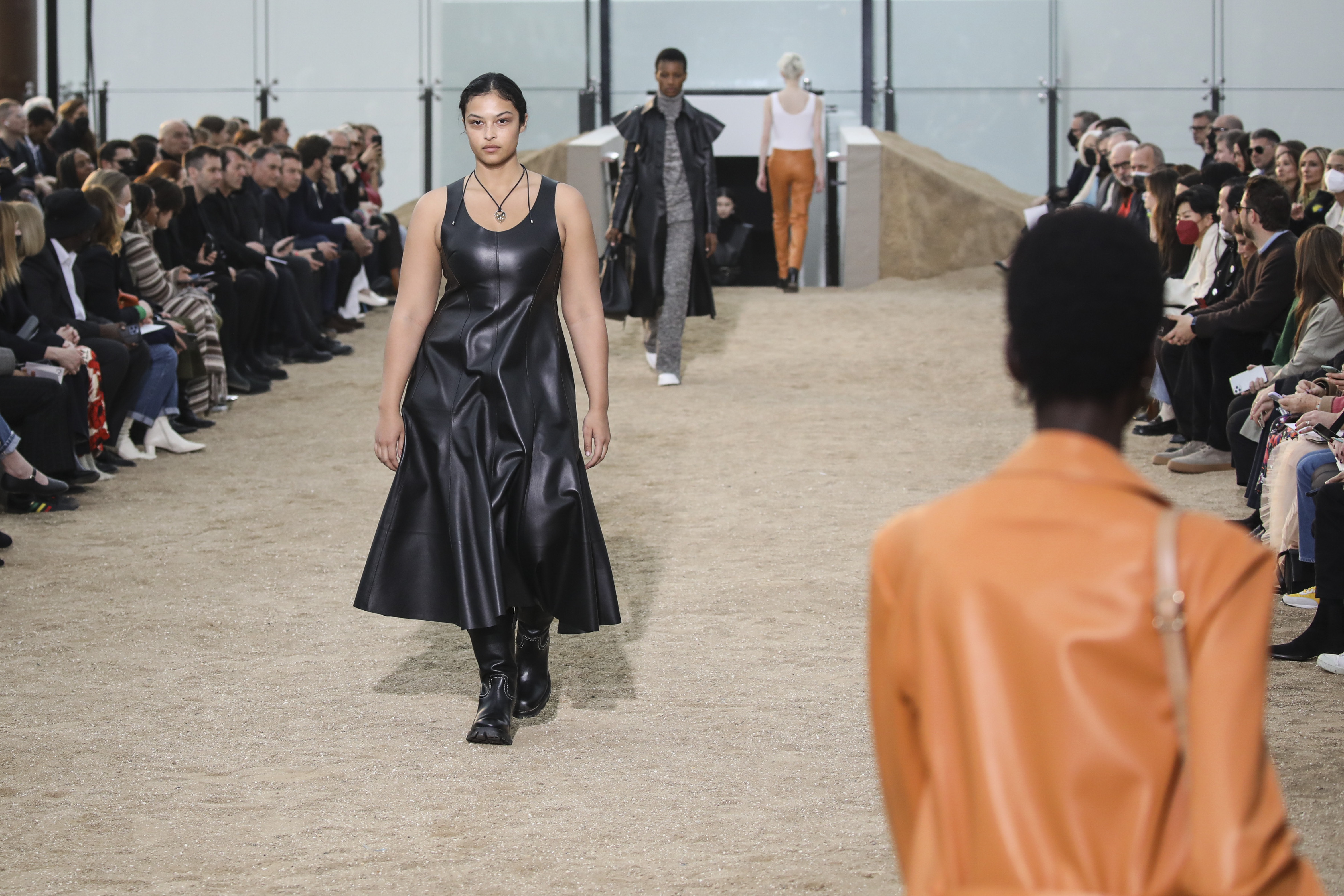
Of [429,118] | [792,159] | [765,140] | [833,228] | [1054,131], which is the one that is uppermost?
[429,118]

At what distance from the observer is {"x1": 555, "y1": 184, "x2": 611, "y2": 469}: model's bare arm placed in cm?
342

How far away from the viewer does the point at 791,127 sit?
11.4 metres

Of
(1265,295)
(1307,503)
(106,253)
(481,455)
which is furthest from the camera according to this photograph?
(106,253)

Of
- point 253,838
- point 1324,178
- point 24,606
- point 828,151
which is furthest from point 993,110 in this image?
point 253,838

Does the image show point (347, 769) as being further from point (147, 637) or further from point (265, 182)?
point (265, 182)

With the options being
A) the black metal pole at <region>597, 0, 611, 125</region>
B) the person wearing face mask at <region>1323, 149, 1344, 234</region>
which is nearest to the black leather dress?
the person wearing face mask at <region>1323, 149, 1344, 234</region>

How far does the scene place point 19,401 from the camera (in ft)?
19.5

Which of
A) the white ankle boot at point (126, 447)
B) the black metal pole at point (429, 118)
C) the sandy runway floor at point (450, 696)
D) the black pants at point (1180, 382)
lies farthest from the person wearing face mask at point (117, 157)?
the black pants at point (1180, 382)

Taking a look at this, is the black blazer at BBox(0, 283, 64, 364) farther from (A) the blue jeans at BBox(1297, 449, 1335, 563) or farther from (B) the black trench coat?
(A) the blue jeans at BBox(1297, 449, 1335, 563)

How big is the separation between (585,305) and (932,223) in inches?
390

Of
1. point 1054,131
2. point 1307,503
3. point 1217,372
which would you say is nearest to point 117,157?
point 1217,372

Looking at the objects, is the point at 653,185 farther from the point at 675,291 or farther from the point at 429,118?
the point at 429,118

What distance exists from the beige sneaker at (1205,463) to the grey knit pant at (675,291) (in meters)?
2.82

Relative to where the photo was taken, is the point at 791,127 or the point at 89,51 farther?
the point at 89,51
